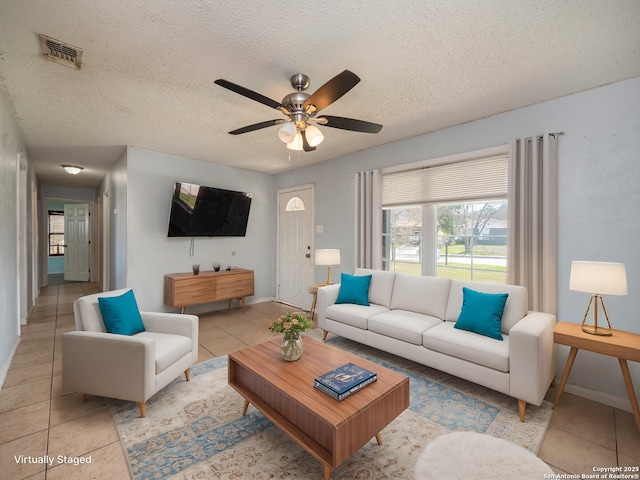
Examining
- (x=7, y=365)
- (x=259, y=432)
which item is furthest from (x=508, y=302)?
(x=7, y=365)

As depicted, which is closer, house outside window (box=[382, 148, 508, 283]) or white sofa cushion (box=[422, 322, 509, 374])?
white sofa cushion (box=[422, 322, 509, 374])

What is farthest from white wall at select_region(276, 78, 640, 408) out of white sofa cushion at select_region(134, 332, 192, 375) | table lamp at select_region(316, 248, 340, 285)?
white sofa cushion at select_region(134, 332, 192, 375)

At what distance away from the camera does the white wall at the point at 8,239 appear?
260 centimetres

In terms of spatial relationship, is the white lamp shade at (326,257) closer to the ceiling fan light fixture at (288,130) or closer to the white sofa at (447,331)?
the white sofa at (447,331)

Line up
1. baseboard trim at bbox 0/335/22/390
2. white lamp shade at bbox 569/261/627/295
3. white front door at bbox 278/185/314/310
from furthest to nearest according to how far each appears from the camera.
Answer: white front door at bbox 278/185/314/310 < baseboard trim at bbox 0/335/22/390 < white lamp shade at bbox 569/261/627/295

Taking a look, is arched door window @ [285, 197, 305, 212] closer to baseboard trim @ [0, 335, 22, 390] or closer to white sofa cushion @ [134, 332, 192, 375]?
white sofa cushion @ [134, 332, 192, 375]

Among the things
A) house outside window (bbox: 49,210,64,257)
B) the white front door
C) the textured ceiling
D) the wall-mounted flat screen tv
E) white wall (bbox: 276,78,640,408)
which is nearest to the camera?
the textured ceiling

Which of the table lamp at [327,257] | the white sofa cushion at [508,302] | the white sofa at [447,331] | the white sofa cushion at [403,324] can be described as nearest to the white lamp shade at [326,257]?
the table lamp at [327,257]

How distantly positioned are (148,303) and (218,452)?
3.19m

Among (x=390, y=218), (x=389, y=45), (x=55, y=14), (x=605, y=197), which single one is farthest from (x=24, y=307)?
(x=605, y=197)

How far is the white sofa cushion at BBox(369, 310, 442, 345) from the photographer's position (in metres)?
2.78

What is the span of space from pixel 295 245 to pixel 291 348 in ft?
11.1

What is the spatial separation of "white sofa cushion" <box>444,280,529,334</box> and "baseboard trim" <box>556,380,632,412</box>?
2.26 ft

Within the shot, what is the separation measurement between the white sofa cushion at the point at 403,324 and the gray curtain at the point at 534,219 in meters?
0.94
